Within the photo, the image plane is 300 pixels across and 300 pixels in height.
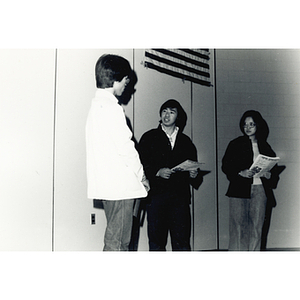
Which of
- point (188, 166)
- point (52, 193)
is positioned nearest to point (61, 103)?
point (52, 193)

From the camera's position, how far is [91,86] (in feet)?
11.5

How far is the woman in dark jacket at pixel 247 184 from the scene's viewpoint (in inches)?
141

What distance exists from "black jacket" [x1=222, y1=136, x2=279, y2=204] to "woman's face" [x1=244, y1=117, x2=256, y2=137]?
67mm

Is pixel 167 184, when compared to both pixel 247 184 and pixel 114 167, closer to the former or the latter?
pixel 114 167

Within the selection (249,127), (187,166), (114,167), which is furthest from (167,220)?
(249,127)

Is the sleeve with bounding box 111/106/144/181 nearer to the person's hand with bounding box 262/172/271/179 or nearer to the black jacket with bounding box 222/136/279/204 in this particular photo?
the black jacket with bounding box 222/136/279/204

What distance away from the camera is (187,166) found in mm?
3381

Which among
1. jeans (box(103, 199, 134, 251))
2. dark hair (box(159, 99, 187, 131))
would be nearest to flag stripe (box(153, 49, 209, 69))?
dark hair (box(159, 99, 187, 131))

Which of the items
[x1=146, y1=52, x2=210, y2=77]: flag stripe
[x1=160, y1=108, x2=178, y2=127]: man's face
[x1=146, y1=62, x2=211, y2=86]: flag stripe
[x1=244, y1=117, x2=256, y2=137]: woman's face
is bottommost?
[x1=244, y1=117, x2=256, y2=137]: woman's face

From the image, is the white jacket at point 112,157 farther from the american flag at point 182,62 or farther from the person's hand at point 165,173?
the american flag at point 182,62

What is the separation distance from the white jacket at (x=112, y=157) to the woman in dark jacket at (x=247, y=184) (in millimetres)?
1175

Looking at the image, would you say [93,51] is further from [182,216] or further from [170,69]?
[182,216]

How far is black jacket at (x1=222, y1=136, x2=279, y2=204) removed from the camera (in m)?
3.61

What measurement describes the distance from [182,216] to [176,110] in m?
1.12
